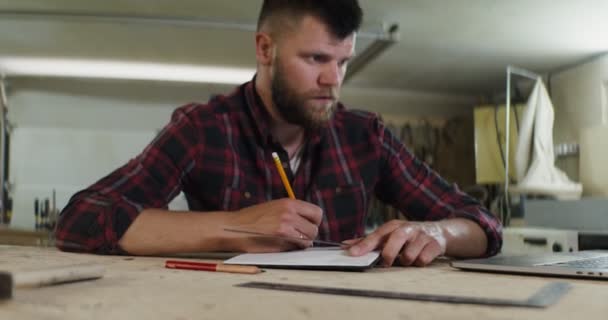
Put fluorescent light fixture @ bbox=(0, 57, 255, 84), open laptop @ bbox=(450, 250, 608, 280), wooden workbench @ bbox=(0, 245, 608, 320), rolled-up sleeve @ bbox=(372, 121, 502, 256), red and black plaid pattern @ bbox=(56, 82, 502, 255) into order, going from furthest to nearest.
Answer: fluorescent light fixture @ bbox=(0, 57, 255, 84) → rolled-up sleeve @ bbox=(372, 121, 502, 256) → red and black plaid pattern @ bbox=(56, 82, 502, 255) → open laptop @ bbox=(450, 250, 608, 280) → wooden workbench @ bbox=(0, 245, 608, 320)

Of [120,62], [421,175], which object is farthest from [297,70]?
[120,62]

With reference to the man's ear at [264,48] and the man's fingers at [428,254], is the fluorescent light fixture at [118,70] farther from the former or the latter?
the man's fingers at [428,254]

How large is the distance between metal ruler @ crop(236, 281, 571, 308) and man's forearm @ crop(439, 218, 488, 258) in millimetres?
412

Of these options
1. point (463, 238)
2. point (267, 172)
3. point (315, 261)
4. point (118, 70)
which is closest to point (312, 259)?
point (315, 261)

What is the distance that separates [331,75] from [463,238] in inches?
16.7

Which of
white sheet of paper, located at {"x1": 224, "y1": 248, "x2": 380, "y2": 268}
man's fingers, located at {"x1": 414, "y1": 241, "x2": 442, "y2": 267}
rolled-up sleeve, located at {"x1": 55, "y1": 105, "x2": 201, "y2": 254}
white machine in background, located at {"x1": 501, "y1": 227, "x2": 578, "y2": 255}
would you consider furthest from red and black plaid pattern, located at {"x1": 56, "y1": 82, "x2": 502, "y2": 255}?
white machine in background, located at {"x1": 501, "y1": 227, "x2": 578, "y2": 255}

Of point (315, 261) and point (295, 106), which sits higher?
point (295, 106)

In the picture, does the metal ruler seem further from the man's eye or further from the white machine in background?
the white machine in background

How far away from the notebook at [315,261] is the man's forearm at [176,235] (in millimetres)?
112

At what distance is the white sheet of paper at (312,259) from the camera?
697mm

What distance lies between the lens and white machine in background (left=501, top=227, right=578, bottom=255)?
2.15m

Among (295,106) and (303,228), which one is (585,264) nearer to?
(303,228)

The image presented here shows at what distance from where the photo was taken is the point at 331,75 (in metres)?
1.16

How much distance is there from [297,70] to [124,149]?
123 inches
